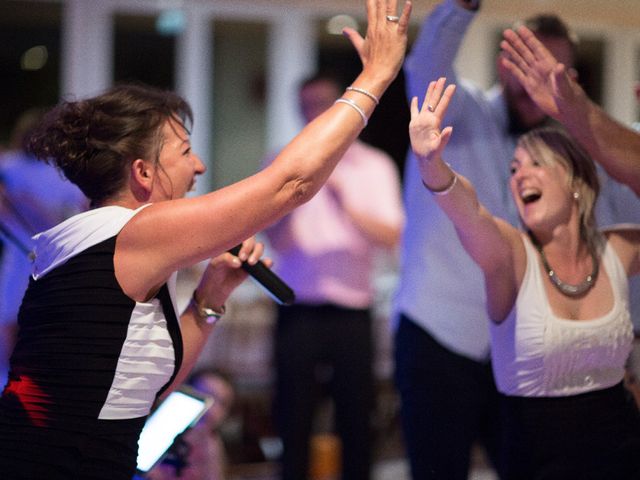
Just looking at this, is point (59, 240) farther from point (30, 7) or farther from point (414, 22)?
point (414, 22)

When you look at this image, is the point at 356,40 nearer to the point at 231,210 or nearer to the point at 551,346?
the point at 231,210

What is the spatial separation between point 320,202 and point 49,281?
2101 mm

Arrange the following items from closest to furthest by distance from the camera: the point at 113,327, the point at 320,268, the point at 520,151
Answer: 1. the point at 113,327
2. the point at 520,151
3. the point at 320,268

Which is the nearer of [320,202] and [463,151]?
[463,151]

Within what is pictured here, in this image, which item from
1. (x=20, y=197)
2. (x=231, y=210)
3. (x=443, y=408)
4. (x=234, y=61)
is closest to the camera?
(x=231, y=210)

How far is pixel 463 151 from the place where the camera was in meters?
2.57

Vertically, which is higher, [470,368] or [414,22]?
[414,22]

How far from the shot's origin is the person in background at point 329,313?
3.61 meters

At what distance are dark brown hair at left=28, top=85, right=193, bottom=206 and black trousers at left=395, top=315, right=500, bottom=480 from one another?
1.06m

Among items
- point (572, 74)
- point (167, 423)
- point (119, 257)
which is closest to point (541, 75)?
point (572, 74)

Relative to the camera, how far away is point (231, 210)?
1622mm

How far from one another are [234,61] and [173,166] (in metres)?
4.85

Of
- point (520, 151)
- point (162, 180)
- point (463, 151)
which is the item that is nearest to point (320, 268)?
point (463, 151)

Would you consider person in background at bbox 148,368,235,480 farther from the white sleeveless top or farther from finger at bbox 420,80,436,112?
finger at bbox 420,80,436,112
